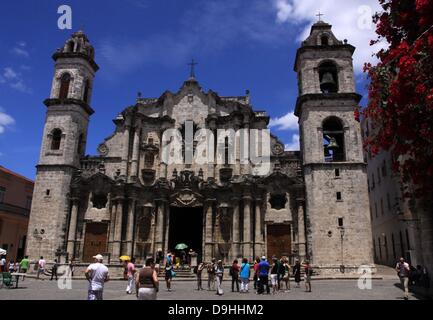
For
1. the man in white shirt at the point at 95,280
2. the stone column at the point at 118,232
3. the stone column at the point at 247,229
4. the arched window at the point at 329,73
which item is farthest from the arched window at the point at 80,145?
the man in white shirt at the point at 95,280

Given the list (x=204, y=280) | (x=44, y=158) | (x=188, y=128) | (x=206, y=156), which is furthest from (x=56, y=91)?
(x=204, y=280)

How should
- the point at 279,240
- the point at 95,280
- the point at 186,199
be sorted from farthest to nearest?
the point at 186,199 < the point at 279,240 < the point at 95,280

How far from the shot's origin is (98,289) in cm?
884

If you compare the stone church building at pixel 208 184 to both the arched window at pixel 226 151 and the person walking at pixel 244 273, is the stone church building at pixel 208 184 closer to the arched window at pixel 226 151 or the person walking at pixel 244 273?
the arched window at pixel 226 151

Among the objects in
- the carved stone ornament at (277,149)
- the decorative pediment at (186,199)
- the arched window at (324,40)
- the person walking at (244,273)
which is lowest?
the person walking at (244,273)

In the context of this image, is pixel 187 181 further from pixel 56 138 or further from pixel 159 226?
pixel 56 138

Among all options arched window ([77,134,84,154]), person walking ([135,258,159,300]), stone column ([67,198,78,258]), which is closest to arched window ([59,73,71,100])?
arched window ([77,134,84,154])

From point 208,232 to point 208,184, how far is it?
3482 millimetres

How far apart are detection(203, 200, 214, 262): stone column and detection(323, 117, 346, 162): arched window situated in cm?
923

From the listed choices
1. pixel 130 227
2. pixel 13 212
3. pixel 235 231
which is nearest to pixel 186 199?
pixel 235 231

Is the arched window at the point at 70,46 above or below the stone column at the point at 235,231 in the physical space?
above

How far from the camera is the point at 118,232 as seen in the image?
27203 mm

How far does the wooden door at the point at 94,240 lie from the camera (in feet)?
90.7
